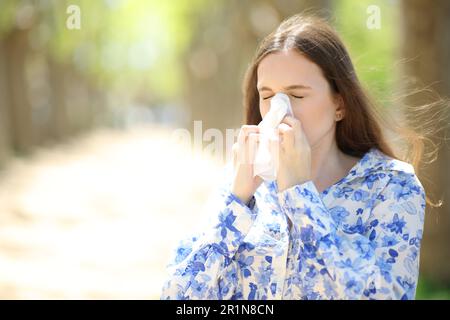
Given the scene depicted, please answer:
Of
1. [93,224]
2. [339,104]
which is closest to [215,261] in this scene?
[339,104]

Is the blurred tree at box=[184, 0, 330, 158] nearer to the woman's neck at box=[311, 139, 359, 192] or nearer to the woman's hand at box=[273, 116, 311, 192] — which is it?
the woman's neck at box=[311, 139, 359, 192]

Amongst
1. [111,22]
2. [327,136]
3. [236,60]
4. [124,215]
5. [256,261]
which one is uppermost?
[111,22]

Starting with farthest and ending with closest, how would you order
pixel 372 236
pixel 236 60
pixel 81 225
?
pixel 236 60, pixel 81 225, pixel 372 236

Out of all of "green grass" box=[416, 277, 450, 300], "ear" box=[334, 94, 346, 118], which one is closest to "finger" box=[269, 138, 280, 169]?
"ear" box=[334, 94, 346, 118]

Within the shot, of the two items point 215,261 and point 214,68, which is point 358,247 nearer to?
point 215,261

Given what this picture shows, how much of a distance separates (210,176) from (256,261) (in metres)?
15.6

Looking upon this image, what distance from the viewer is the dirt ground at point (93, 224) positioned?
24.9 ft

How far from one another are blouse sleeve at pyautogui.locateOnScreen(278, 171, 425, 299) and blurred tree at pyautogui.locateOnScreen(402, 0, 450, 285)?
447 cm

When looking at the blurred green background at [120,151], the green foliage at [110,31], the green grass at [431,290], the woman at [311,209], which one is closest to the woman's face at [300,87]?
the woman at [311,209]

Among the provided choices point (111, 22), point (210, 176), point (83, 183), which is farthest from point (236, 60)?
point (111, 22)

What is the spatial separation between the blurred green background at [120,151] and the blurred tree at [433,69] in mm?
11

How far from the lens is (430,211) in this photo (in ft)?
22.1

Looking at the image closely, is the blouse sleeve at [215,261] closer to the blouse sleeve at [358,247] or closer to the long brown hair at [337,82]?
the blouse sleeve at [358,247]
